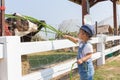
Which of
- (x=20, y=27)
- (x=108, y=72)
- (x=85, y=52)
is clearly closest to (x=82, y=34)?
(x=85, y=52)

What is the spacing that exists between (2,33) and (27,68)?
164 centimetres

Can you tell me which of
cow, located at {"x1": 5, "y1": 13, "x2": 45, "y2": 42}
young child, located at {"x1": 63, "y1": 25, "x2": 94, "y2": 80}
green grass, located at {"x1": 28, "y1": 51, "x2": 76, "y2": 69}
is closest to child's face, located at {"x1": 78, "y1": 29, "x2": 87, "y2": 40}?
young child, located at {"x1": 63, "y1": 25, "x2": 94, "y2": 80}

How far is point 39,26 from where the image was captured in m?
6.07

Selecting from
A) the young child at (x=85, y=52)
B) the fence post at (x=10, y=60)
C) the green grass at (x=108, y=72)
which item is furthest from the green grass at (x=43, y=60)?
the fence post at (x=10, y=60)

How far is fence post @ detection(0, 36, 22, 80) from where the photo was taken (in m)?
3.70

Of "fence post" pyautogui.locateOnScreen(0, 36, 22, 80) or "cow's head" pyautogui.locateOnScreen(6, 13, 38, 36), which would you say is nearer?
"fence post" pyautogui.locateOnScreen(0, 36, 22, 80)

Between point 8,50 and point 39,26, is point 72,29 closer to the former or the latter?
point 39,26

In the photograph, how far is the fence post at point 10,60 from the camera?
146 inches

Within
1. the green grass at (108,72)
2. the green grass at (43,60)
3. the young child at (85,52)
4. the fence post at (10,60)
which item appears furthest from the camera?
the green grass at (108,72)

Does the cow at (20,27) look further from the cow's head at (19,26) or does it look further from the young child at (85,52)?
the young child at (85,52)

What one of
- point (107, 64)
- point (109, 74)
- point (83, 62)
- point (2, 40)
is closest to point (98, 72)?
point (109, 74)

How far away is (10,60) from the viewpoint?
3.76m

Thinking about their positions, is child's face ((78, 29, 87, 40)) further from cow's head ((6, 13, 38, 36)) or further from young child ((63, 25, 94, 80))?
cow's head ((6, 13, 38, 36))

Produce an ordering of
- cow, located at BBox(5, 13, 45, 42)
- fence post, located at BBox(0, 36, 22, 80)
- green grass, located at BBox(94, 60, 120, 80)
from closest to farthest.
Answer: fence post, located at BBox(0, 36, 22, 80) → cow, located at BBox(5, 13, 45, 42) → green grass, located at BBox(94, 60, 120, 80)
